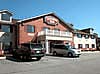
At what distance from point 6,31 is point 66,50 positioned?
11196mm

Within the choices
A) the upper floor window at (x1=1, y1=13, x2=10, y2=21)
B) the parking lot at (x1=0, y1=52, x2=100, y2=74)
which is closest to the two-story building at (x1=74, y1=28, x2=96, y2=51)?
the upper floor window at (x1=1, y1=13, x2=10, y2=21)

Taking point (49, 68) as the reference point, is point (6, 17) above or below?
above

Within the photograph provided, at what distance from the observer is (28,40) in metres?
34.4

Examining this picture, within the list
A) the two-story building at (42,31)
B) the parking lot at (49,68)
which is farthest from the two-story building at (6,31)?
the parking lot at (49,68)

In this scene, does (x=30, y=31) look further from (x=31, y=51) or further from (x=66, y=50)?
(x=31, y=51)

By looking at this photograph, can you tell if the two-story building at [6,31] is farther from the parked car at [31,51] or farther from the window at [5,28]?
the parked car at [31,51]

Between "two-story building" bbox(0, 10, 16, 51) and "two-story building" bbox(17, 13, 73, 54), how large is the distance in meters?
1.29

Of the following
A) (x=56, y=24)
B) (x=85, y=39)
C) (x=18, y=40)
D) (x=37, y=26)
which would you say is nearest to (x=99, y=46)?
(x=85, y=39)

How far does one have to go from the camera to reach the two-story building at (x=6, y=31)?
105 feet

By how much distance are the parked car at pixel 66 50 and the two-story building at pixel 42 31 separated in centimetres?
278

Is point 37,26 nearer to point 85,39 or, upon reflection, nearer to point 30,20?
point 30,20

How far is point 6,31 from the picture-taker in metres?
32.5

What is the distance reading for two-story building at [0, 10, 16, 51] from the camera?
31.9 m

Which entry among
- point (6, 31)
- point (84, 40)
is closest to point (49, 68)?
point (6, 31)
